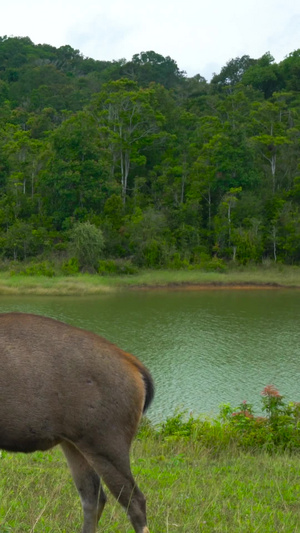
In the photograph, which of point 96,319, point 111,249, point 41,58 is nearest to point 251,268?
point 111,249

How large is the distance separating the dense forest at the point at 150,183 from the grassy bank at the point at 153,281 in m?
1.71

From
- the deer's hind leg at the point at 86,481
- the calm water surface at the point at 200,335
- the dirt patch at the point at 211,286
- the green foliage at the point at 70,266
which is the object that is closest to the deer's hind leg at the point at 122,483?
the deer's hind leg at the point at 86,481

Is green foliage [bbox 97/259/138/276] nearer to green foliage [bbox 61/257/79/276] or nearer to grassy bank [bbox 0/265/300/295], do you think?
grassy bank [bbox 0/265/300/295]

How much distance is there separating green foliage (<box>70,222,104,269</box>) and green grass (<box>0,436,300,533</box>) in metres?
30.9

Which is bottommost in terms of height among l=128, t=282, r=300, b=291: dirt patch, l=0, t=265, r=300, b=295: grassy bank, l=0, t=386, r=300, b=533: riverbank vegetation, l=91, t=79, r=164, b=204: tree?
l=128, t=282, r=300, b=291: dirt patch

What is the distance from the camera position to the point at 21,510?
3.50 m

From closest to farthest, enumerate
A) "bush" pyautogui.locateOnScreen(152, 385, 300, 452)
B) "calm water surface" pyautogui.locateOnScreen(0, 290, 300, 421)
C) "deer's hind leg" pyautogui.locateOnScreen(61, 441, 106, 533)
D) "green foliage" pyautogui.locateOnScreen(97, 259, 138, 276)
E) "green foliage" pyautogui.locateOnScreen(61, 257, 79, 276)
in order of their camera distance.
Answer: "deer's hind leg" pyautogui.locateOnScreen(61, 441, 106, 533)
"bush" pyautogui.locateOnScreen(152, 385, 300, 452)
"calm water surface" pyautogui.locateOnScreen(0, 290, 300, 421)
"green foliage" pyautogui.locateOnScreen(61, 257, 79, 276)
"green foliage" pyautogui.locateOnScreen(97, 259, 138, 276)

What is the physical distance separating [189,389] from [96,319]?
394 inches

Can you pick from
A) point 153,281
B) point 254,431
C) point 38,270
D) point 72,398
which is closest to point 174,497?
point 72,398

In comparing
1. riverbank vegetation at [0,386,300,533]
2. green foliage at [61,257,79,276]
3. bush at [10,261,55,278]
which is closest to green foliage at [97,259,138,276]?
green foliage at [61,257,79,276]

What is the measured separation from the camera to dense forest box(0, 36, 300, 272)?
39.6 m

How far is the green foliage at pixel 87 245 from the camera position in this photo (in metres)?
36.7

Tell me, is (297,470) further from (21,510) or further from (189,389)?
(189,389)

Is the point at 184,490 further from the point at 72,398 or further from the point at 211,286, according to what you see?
the point at 211,286
